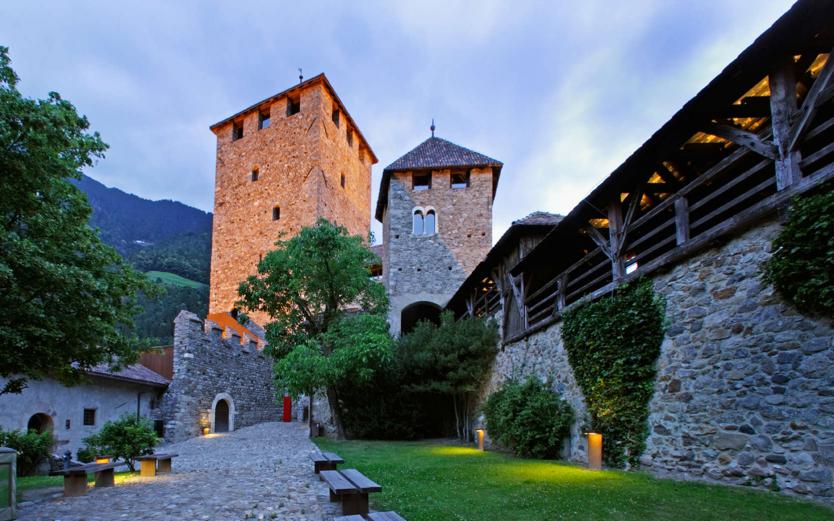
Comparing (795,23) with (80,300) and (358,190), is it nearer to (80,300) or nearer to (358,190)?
(80,300)

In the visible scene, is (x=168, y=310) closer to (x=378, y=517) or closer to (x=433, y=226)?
(x=433, y=226)

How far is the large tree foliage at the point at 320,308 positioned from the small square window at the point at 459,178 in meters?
6.75

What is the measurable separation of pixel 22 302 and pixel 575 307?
842 centimetres

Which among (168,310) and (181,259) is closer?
(168,310)

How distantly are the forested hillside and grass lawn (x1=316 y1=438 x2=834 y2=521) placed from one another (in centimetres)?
2368

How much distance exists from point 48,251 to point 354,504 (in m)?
5.27

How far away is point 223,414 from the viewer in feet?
75.7

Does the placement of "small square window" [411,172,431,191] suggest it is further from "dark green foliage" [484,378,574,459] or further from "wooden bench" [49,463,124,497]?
"wooden bench" [49,463,124,497]

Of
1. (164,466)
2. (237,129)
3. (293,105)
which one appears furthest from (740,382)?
(237,129)

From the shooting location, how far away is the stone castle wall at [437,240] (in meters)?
21.7

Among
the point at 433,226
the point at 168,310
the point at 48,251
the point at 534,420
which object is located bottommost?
the point at 534,420

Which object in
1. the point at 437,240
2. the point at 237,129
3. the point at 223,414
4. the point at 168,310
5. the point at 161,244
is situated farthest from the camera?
the point at 161,244

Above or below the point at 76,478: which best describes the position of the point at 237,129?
above

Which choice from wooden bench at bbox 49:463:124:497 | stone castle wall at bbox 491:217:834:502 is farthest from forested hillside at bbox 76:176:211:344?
stone castle wall at bbox 491:217:834:502
